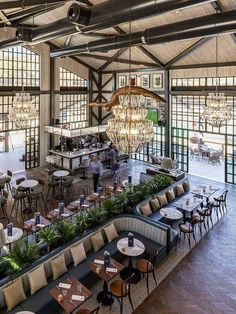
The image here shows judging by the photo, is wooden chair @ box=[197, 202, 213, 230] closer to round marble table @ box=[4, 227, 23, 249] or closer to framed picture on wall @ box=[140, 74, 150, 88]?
round marble table @ box=[4, 227, 23, 249]

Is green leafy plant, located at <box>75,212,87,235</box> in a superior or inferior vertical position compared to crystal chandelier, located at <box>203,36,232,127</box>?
inferior

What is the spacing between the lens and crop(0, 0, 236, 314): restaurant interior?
5.88m

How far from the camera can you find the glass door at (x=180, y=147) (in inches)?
603

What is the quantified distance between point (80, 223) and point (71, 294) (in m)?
2.22

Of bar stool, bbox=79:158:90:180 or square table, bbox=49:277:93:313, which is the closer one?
square table, bbox=49:277:93:313

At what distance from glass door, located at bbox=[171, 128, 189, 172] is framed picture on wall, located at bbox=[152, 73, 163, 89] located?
2.40m

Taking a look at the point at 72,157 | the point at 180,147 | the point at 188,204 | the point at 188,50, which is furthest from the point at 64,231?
the point at 180,147

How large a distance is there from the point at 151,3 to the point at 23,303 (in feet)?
19.1

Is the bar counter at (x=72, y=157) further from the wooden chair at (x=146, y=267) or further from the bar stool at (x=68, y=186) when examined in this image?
the wooden chair at (x=146, y=267)

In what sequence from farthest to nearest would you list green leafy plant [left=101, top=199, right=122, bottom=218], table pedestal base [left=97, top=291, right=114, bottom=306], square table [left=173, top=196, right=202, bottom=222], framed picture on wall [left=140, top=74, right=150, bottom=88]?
framed picture on wall [left=140, top=74, right=150, bottom=88] → square table [left=173, top=196, right=202, bottom=222] → green leafy plant [left=101, top=199, right=122, bottom=218] → table pedestal base [left=97, top=291, right=114, bottom=306]

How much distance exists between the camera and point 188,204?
371 inches

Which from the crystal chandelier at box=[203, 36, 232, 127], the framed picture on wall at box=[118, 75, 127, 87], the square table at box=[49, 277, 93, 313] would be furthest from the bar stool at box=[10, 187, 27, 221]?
the framed picture on wall at box=[118, 75, 127, 87]

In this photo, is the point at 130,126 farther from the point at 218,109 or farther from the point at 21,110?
the point at 21,110

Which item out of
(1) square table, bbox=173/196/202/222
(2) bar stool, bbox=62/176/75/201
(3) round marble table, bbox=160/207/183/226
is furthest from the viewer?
(2) bar stool, bbox=62/176/75/201
